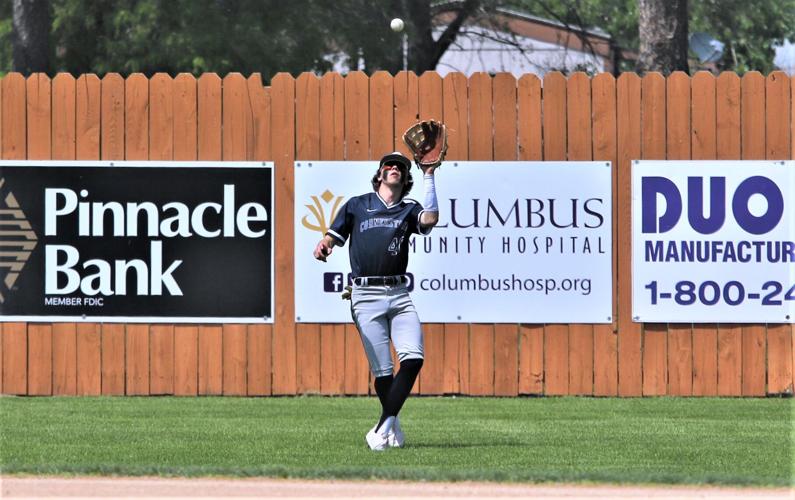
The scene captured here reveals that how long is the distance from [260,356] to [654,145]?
146 inches

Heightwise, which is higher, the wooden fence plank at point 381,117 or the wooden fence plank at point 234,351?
the wooden fence plank at point 381,117

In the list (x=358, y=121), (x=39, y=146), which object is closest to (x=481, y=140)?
(x=358, y=121)

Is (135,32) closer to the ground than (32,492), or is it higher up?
higher up

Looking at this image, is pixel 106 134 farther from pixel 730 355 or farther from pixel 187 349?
pixel 730 355

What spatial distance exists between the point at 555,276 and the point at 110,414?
3775mm

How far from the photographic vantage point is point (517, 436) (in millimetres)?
10297

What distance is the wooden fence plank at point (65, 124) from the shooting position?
509 inches

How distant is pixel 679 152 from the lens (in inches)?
500

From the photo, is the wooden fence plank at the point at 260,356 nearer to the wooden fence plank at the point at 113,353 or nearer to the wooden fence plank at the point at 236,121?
the wooden fence plank at the point at 113,353

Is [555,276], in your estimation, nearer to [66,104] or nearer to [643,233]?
[643,233]

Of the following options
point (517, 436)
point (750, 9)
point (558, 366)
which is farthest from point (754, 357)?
point (750, 9)

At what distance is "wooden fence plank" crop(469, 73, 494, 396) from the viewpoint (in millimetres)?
12758

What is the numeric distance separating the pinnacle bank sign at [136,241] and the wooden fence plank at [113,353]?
99 mm

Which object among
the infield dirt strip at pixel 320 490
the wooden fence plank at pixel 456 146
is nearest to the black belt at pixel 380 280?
the infield dirt strip at pixel 320 490
